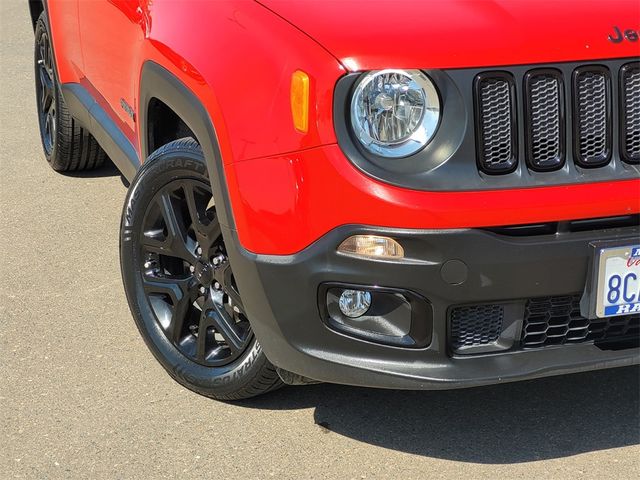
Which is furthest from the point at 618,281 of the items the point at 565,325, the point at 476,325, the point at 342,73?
the point at 342,73

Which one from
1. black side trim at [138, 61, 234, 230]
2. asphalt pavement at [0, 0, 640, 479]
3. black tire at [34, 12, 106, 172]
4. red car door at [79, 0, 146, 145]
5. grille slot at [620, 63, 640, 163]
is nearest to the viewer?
grille slot at [620, 63, 640, 163]

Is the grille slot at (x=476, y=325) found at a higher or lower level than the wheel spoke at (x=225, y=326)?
higher

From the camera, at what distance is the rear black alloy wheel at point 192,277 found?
3562 mm

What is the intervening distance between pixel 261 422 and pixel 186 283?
1.64 feet

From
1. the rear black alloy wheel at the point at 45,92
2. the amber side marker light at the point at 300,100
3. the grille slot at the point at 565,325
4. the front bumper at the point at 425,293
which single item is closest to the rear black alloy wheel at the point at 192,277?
the front bumper at the point at 425,293

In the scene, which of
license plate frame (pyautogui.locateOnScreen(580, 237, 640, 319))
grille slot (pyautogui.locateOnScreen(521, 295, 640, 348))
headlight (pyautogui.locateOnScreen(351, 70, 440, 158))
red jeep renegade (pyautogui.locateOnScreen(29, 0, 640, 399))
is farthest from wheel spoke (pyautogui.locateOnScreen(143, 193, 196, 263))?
license plate frame (pyautogui.locateOnScreen(580, 237, 640, 319))

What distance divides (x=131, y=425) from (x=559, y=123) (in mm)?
1591

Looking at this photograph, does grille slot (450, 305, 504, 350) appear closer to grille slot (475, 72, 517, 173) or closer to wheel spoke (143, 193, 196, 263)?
grille slot (475, 72, 517, 173)

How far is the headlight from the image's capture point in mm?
2932

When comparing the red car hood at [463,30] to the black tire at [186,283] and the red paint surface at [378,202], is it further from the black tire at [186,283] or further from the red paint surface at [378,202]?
the black tire at [186,283]

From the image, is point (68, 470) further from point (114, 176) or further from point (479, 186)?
point (114, 176)

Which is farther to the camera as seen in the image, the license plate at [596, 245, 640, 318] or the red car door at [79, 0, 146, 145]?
the red car door at [79, 0, 146, 145]

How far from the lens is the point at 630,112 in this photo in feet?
9.93

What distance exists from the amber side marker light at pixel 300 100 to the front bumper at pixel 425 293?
0.94 feet
